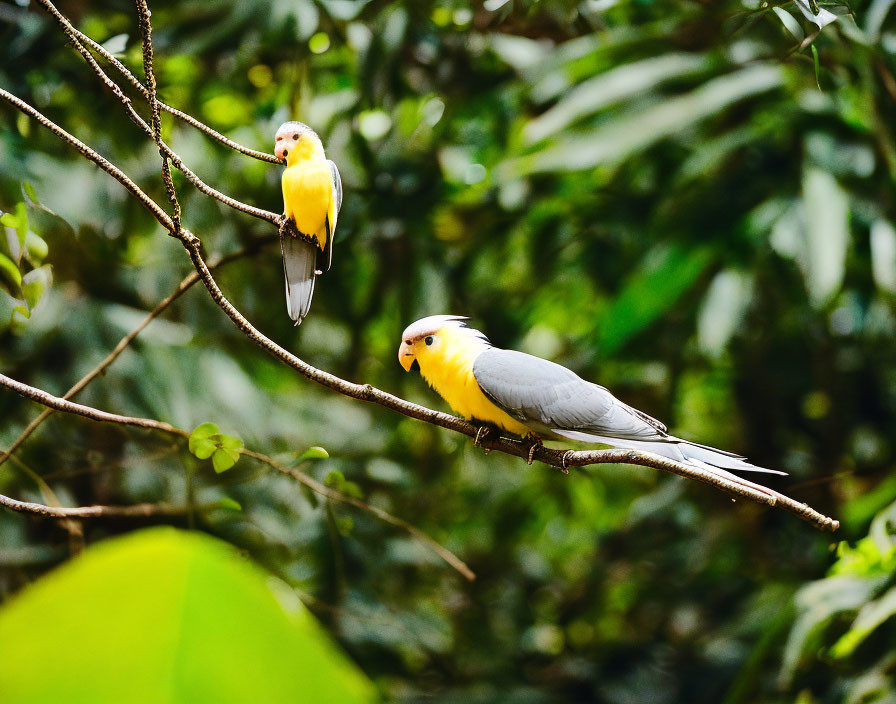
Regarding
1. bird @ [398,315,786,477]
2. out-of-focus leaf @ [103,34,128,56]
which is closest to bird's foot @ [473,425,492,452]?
bird @ [398,315,786,477]

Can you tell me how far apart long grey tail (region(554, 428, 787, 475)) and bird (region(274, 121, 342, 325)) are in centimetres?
20

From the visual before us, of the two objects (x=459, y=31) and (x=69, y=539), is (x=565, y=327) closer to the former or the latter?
(x=459, y=31)

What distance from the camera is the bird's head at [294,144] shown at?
410 millimetres

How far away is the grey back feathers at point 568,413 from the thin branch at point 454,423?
19 millimetres

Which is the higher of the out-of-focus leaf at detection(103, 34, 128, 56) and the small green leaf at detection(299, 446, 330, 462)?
the out-of-focus leaf at detection(103, 34, 128, 56)

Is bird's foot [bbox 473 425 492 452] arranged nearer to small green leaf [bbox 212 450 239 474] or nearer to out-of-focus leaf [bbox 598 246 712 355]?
small green leaf [bbox 212 450 239 474]

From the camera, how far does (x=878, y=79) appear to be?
520 mm

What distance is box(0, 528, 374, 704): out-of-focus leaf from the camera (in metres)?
0.16

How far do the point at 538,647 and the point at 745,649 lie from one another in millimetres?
373

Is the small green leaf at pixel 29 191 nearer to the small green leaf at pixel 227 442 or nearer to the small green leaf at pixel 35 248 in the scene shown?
the small green leaf at pixel 35 248

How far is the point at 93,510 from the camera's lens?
0.44 meters

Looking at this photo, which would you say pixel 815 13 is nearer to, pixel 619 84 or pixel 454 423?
pixel 454 423

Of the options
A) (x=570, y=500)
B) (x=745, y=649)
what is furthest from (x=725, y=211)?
(x=745, y=649)

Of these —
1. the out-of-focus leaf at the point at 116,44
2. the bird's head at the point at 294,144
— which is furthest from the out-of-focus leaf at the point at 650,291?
the out-of-focus leaf at the point at 116,44
